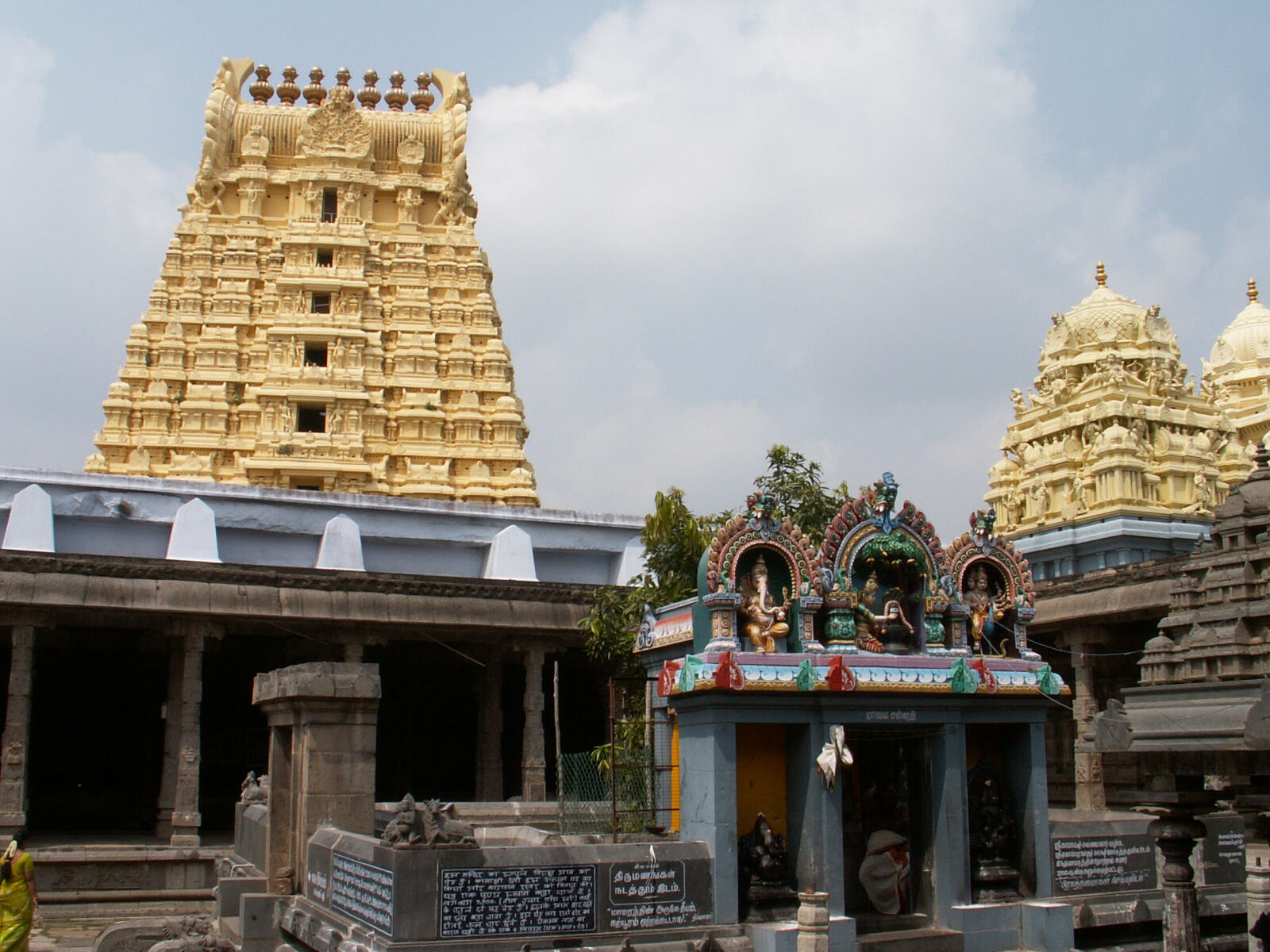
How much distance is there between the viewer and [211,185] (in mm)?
43938

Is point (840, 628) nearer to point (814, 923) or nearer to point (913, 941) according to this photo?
point (814, 923)

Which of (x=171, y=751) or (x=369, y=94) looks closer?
(x=171, y=751)

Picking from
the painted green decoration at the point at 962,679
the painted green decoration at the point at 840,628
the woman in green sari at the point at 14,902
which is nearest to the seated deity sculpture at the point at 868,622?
the painted green decoration at the point at 840,628

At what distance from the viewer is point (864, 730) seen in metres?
13.6

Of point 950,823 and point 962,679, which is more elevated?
point 962,679

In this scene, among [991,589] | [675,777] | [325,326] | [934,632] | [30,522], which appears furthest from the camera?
[325,326]

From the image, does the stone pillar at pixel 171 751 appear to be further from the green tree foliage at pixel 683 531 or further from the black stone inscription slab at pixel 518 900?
the black stone inscription slab at pixel 518 900

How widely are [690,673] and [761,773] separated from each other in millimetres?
1616

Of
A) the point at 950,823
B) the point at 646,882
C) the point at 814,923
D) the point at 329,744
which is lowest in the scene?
the point at 814,923

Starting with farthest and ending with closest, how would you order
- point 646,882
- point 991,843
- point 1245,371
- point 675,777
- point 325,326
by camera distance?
point 1245,371 → point 325,326 → point 675,777 → point 991,843 → point 646,882

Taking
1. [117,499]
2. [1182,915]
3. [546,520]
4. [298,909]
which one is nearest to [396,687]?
[546,520]

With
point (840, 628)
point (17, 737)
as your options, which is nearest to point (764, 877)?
point (840, 628)

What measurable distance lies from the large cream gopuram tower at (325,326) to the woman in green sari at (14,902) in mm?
27577

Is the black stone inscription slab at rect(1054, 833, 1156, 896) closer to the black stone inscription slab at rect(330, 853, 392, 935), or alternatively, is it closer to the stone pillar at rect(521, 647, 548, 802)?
the black stone inscription slab at rect(330, 853, 392, 935)
